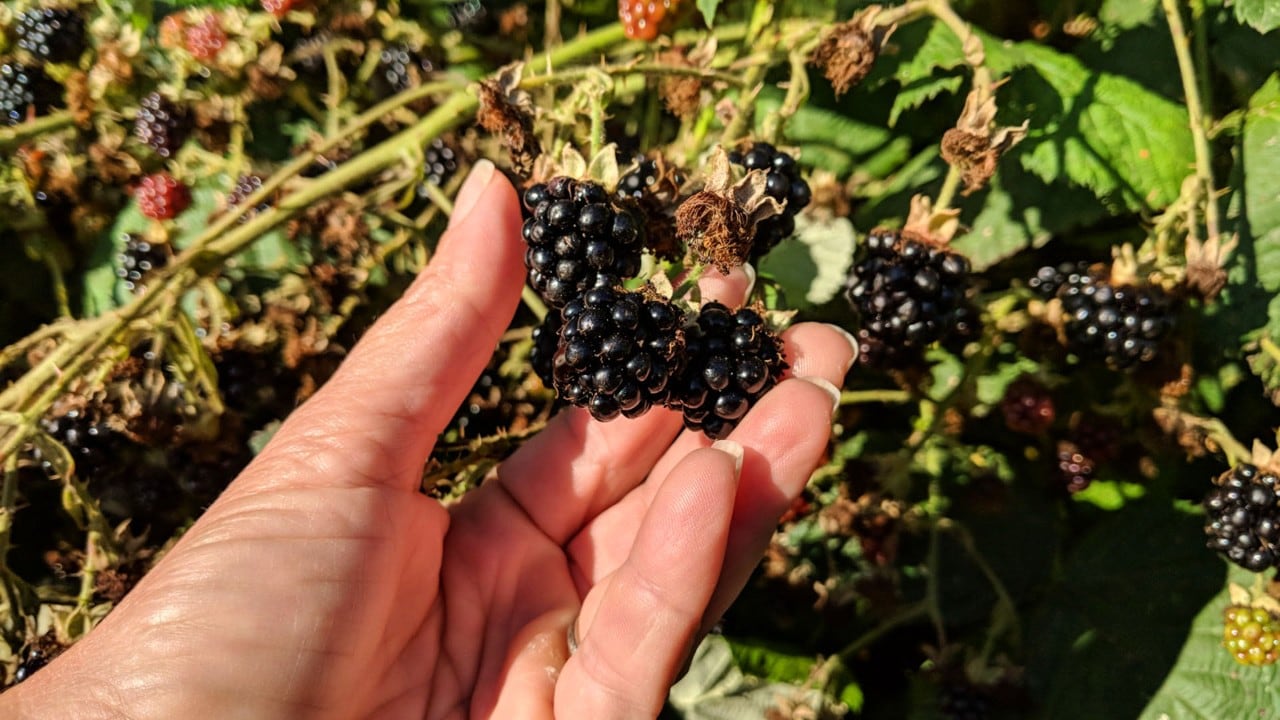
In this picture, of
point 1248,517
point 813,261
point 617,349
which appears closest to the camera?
point 617,349

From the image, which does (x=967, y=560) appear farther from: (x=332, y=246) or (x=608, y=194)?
(x=332, y=246)

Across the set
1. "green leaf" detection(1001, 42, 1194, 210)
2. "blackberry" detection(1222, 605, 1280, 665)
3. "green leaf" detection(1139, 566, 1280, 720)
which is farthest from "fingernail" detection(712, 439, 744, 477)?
"green leaf" detection(1139, 566, 1280, 720)

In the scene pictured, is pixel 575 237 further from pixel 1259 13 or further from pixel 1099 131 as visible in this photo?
pixel 1259 13

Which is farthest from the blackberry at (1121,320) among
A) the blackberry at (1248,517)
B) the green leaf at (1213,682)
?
the green leaf at (1213,682)

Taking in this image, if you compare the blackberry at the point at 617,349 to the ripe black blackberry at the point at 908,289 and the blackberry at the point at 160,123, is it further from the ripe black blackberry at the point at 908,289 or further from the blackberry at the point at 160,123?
the blackberry at the point at 160,123

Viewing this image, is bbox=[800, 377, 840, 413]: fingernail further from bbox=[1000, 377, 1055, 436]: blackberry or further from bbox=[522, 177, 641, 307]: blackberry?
bbox=[1000, 377, 1055, 436]: blackberry

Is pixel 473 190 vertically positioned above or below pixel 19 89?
below

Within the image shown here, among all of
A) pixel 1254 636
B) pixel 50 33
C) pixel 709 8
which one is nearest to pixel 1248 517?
pixel 1254 636
